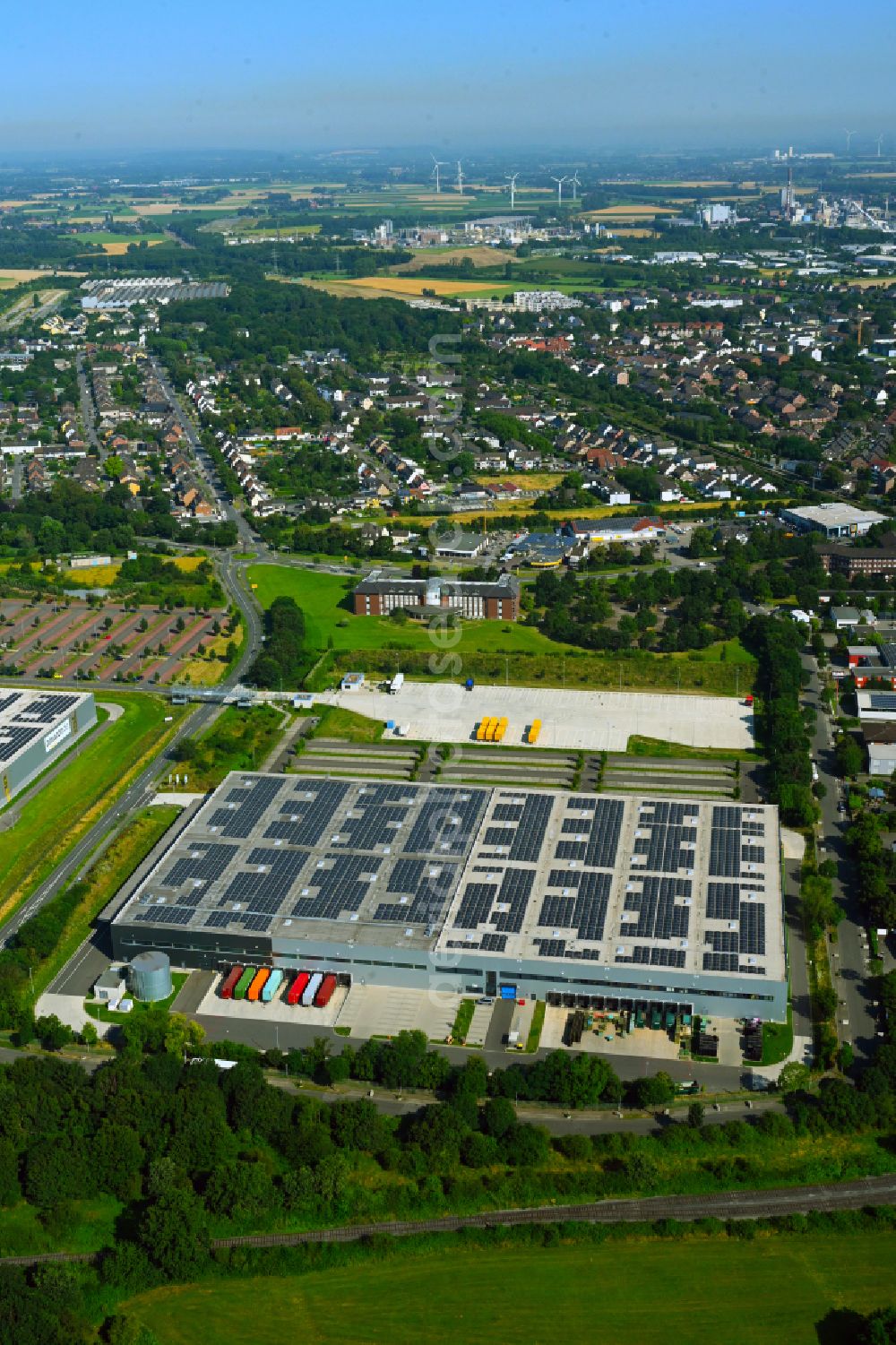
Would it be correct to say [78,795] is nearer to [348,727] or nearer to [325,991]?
[348,727]

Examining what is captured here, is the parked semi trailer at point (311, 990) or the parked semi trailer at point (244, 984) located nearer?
the parked semi trailer at point (311, 990)

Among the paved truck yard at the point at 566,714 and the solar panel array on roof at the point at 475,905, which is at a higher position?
the solar panel array on roof at the point at 475,905

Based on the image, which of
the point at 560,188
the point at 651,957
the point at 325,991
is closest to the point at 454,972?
the point at 325,991

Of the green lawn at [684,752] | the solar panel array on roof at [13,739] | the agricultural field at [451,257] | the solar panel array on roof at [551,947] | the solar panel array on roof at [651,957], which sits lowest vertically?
the agricultural field at [451,257]

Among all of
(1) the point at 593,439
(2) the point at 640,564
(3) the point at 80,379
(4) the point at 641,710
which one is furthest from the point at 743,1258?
(3) the point at 80,379

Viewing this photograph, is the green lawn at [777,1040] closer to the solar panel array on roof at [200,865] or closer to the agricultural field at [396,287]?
the solar panel array on roof at [200,865]

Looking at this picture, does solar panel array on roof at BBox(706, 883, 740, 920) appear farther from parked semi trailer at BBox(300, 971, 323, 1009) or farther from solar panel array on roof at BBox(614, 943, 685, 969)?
parked semi trailer at BBox(300, 971, 323, 1009)

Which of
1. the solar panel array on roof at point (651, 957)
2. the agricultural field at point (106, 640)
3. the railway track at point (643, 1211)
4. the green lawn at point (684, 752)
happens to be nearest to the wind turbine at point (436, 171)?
the agricultural field at point (106, 640)
